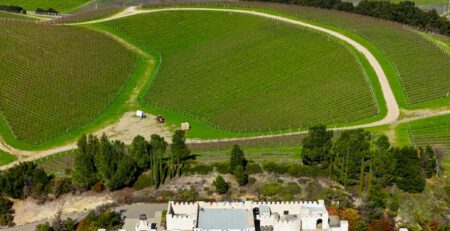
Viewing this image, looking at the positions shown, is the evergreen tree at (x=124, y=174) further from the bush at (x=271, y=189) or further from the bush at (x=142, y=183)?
the bush at (x=271, y=189)

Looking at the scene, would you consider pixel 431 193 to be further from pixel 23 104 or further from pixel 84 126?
pixel 23 104

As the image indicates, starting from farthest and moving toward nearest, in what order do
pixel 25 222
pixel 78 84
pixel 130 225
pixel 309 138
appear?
pixel 78 84 → pixel 309 138 → pixel 25 222 → pixel 130 225

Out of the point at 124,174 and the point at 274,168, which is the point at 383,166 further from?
the point at 124,174

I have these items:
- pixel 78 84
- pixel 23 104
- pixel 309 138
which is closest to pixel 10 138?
pixel 23 104

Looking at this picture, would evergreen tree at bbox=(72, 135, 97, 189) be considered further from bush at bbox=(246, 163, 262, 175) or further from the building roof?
the building roof

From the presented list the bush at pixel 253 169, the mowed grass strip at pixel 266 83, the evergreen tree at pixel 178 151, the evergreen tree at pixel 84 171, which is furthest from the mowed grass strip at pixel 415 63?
the evergreen tree at pixel 84 171

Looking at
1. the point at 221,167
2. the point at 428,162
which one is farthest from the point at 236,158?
the point at 428,162

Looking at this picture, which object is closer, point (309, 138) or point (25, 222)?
point (25, 222)
